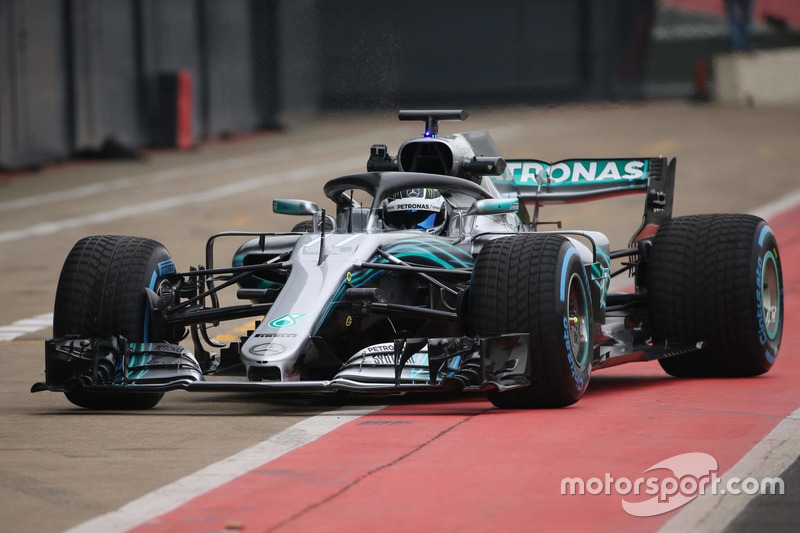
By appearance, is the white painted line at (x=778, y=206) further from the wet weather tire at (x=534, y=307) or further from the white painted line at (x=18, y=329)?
the wet weather tire at (x=534, y=307)

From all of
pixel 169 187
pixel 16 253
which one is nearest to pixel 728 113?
pixel 169 187

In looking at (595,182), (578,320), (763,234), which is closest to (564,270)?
(578,320)

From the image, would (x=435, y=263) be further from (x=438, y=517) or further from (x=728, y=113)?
(x=728, y=113)

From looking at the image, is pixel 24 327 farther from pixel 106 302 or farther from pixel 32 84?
pixel 32 84

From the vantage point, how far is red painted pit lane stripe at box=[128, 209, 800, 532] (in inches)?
264

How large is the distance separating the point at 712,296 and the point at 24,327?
21.8 ft

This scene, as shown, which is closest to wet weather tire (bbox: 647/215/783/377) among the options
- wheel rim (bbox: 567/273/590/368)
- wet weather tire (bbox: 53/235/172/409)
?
wheel rim (bbox: 567/273/590/368)

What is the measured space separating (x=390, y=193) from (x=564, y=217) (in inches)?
548

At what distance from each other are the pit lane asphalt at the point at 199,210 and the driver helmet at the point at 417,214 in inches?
59.6

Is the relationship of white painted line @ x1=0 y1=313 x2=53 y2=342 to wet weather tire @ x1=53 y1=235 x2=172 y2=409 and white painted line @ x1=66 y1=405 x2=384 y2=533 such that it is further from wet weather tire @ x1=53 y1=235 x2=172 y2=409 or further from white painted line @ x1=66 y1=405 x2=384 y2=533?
white painted line @ x1=66 y1=405 x2=384 y2=533

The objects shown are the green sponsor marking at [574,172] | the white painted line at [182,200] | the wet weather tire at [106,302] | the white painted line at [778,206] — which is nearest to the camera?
the wet weather tire at [106,302]

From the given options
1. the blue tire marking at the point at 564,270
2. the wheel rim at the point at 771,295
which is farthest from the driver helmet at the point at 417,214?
the wheel rim at the point at 771,295

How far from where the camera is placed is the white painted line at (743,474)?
21.7 ft

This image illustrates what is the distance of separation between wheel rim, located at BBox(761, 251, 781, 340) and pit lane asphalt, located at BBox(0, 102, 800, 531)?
3411 mm
